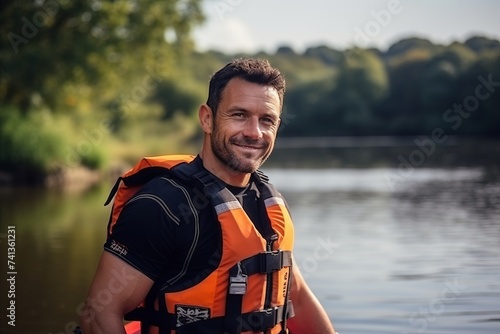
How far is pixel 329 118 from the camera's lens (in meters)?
91.9

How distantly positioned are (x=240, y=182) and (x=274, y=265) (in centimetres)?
39

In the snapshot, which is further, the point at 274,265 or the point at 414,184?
the point at 414,184

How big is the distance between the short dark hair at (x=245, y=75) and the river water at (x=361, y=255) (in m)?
3.21

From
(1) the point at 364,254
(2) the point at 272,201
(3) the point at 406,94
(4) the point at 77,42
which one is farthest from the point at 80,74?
(3) the point at 406,94

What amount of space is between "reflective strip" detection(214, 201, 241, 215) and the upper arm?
0.40m

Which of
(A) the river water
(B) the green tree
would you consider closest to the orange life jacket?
(A) the river water

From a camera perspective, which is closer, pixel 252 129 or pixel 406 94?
pixel 252 129

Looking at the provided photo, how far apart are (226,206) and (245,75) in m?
0.54

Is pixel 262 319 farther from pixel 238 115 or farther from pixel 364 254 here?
pixel 364 254

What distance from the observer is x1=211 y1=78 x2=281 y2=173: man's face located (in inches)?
150

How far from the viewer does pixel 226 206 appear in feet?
12.6

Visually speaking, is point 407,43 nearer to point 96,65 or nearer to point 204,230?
point 96,65

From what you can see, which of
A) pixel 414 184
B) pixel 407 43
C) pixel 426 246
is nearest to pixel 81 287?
pixel 426 246

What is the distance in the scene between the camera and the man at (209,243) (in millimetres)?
3660
